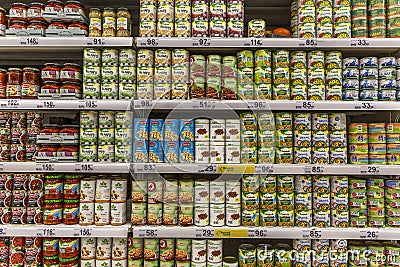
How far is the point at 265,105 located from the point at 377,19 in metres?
0.90

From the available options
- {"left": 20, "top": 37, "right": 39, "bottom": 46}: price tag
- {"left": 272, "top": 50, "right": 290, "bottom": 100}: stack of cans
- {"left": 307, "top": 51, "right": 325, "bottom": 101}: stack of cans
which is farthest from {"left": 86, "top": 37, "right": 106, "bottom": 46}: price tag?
{"left": 307, "top": 51, "right": 325, "bottom": 101}: stack of cans

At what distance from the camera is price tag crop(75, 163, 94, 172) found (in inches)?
73.2

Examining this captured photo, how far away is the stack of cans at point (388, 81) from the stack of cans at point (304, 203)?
0.69m

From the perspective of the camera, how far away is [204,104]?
1.87m

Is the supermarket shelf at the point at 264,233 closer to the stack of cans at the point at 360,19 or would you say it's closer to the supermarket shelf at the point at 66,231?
the supermarket shelf at the point at 66,231

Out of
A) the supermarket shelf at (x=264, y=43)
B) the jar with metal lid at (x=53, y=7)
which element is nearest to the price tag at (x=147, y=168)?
Answer: the supermarket shelf at (x=264, y=43)

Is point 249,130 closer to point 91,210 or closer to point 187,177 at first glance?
point 187,177

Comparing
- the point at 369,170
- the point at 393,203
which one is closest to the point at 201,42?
the point at 369,170

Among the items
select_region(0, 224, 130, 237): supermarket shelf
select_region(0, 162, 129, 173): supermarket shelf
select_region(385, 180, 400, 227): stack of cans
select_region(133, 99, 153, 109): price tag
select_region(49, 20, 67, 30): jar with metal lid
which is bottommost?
select_region(0, 224, 130, 237): supermarket shelf

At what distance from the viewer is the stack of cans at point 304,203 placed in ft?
6.15

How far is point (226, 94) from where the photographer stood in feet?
6.26

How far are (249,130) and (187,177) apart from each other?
19.7 inches

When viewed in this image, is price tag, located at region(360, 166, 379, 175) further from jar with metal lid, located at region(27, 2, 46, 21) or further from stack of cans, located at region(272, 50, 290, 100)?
jar with metal lid, located at region(27, 2, 46, 21)

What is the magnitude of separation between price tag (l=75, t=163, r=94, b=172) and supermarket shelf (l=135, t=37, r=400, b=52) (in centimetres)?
80
